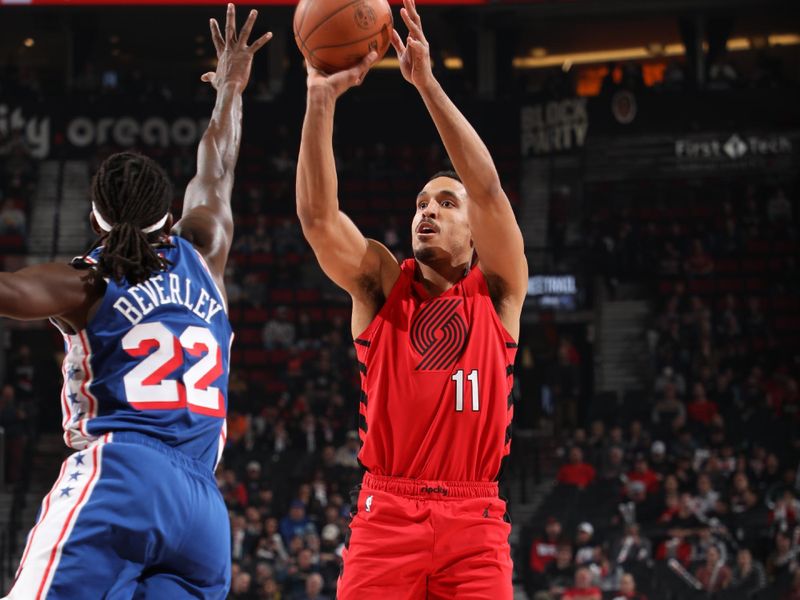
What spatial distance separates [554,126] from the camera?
66.6 feet

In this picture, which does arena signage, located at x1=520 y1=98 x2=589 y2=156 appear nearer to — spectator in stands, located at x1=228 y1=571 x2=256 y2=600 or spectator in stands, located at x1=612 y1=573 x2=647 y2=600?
spectator in stands, located at x1=612 y1=573 x2=647 y2=600

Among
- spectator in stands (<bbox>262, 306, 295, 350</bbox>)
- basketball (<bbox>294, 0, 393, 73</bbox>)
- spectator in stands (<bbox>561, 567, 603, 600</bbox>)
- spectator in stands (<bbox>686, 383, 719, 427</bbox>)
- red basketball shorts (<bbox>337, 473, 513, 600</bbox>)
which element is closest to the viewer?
red basketball shorts (<bbox>337, 473, 513, 600</bbox>)

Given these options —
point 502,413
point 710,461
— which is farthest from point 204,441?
point 710,461

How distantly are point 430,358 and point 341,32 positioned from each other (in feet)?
4.22

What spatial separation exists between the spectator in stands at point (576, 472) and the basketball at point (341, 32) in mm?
10738

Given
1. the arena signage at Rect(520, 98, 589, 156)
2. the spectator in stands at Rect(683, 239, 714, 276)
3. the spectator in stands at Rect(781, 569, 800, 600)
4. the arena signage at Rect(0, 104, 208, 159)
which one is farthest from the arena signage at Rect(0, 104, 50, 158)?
the spectator in stands at Rect(781, 569, 800, 600)

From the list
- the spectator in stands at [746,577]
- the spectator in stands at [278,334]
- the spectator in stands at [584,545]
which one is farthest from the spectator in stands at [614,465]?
the spectator in stands at [278,334]

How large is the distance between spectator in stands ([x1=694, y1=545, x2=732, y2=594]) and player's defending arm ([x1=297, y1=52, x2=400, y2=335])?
9223mm

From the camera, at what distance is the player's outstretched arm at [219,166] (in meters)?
3.93

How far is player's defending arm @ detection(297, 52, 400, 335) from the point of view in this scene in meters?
4.19

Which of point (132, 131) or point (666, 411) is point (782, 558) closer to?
point (666, 411)

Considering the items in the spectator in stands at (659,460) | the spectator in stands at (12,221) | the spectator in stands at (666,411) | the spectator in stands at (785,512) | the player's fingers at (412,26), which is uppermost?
the spectator in stands at (12,221)

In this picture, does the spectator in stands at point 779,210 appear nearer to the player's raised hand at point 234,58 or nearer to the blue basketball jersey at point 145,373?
the player's raised hand at point 234,58

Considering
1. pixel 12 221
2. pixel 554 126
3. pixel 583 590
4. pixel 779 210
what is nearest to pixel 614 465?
pixel 583 590
